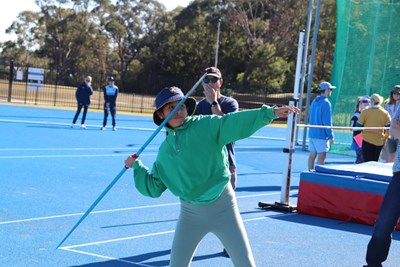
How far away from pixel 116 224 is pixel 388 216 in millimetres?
3765

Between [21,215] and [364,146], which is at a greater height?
[364,146]

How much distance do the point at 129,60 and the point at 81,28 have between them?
5.89 metres

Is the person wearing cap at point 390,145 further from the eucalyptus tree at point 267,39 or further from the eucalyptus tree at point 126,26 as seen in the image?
the eucalyptus tree at point 126,26

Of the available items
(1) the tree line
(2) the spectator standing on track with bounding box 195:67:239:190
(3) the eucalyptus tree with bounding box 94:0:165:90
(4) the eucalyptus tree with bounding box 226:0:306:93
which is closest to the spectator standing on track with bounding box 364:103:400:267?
(2) the spectator standing on track with bounding box 195:67:239:190

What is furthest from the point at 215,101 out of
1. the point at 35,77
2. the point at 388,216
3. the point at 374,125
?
the point at 35,77

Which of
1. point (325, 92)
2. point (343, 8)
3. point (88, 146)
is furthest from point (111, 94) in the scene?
point (325, 92)

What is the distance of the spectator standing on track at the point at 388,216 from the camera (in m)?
6.14

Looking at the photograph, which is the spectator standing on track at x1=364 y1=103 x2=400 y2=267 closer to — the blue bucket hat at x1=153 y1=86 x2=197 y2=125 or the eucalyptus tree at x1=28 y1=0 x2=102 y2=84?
the blue bucket hat at x1=153 y1=86 x2=197 y2=125

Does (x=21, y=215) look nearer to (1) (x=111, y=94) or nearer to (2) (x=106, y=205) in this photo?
(2) (x=106, y=205)

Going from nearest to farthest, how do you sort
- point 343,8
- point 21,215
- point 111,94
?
point 21,215, point 343,8, point 111,94

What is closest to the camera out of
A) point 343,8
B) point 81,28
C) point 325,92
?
point 325,92

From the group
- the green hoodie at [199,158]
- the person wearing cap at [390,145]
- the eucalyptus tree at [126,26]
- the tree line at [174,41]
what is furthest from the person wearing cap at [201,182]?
the eucalyptus tree at [126,26]

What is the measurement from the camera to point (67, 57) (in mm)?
71312

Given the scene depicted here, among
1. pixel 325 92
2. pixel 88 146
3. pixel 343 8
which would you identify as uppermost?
pixel 343 8
